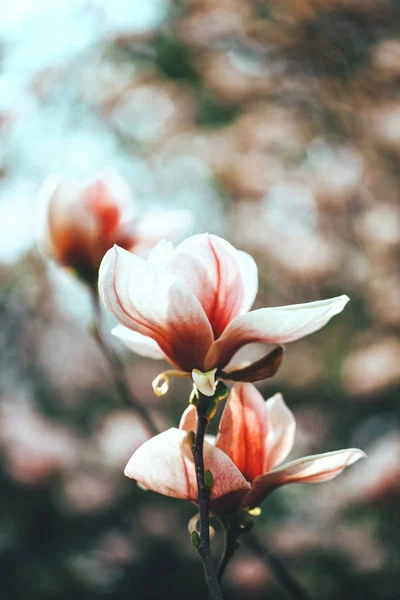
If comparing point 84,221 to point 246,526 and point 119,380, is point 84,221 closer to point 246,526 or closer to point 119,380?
point 119,380

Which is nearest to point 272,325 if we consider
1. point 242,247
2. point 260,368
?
point 260,368

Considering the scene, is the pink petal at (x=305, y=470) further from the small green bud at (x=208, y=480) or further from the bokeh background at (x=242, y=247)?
the bokeh background at (x=242, y=247)

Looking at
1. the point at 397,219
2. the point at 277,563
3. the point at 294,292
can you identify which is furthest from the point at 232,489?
the point at 294,292

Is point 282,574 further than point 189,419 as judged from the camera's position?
Yes

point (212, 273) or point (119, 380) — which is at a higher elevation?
point (212, 273)

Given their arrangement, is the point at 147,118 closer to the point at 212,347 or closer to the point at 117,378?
the point at 117,378

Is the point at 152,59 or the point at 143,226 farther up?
the point at 143,226

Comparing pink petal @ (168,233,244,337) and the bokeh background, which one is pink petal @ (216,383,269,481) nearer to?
pink petal @ (168,233,244,337)

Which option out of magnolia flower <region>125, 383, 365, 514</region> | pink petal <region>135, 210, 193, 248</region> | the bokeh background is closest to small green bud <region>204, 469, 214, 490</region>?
magnolia flower <region>125, 383, 365, 514</region>
